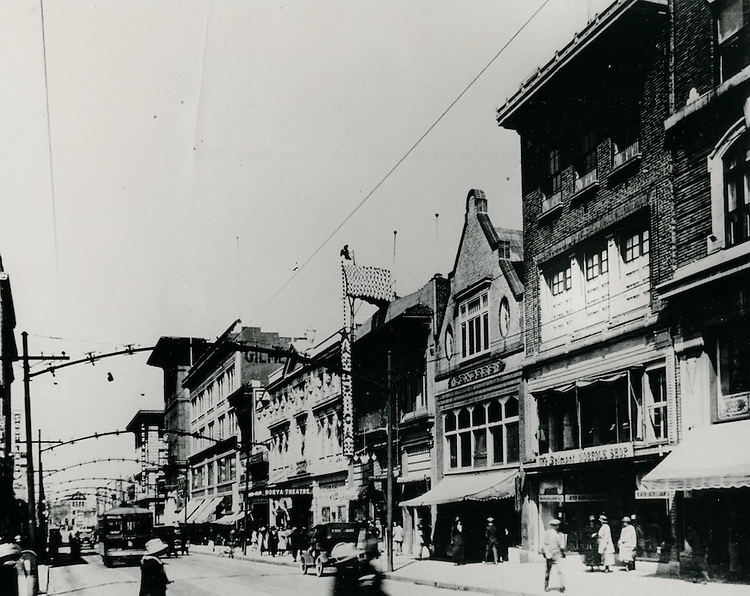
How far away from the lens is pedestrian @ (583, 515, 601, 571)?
25.6 meters

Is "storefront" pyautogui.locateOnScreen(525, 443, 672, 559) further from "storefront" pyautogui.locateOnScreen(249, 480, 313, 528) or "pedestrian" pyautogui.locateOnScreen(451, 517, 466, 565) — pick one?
"storefront" pyautogui.locateOnScreen(249, 480, 313, 528)

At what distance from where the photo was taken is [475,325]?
113ft

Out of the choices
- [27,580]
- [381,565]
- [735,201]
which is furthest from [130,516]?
[735,201]

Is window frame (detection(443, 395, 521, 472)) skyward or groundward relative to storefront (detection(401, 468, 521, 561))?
skyward

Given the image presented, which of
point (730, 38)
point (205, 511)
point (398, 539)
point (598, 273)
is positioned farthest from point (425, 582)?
point (205, 511)

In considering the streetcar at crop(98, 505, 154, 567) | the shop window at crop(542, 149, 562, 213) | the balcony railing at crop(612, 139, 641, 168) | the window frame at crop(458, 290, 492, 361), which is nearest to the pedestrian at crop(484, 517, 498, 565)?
the window frame at crop(458, 290, 492, 361)

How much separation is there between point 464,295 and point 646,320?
11.9 m

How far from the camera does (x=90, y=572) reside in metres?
38.3

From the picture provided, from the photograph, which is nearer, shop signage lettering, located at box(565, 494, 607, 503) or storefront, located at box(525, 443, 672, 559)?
storefront, located at box(525, 443, 672, 559)

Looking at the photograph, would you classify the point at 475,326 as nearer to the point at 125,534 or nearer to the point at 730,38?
the point at 730,38

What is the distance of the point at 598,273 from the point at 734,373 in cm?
710

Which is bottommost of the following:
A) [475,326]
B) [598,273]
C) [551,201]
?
[475,326]

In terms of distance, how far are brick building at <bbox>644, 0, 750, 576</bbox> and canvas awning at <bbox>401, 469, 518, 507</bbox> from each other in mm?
9236

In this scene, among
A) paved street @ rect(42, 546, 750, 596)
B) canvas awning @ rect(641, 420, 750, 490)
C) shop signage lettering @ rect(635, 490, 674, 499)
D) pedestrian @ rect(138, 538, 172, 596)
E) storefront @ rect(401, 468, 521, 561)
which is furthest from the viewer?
storefront @ rect(401, 468, 521, 561)
